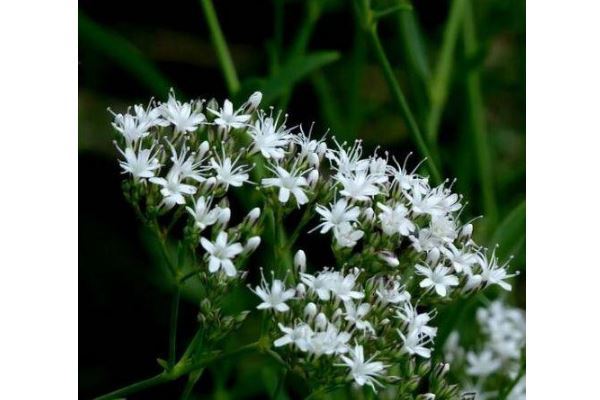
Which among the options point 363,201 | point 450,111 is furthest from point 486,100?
point 363,201

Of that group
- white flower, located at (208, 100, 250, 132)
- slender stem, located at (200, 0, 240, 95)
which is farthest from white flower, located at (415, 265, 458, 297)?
slender stem, located at (200, 0, 240, 95)

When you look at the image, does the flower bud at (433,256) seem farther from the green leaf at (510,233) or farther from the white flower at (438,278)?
the green leaf at (510,233)

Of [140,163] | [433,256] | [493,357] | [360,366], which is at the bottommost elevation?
[493,357]

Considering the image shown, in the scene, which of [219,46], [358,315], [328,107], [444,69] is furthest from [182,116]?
[444,69]

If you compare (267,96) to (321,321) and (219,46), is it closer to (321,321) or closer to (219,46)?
(219,46)

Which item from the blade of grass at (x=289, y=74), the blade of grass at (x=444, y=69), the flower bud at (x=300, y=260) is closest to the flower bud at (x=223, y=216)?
the flower bud at (x=300, y=260)

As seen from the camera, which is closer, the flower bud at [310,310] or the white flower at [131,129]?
the flower bud at [310,310]
